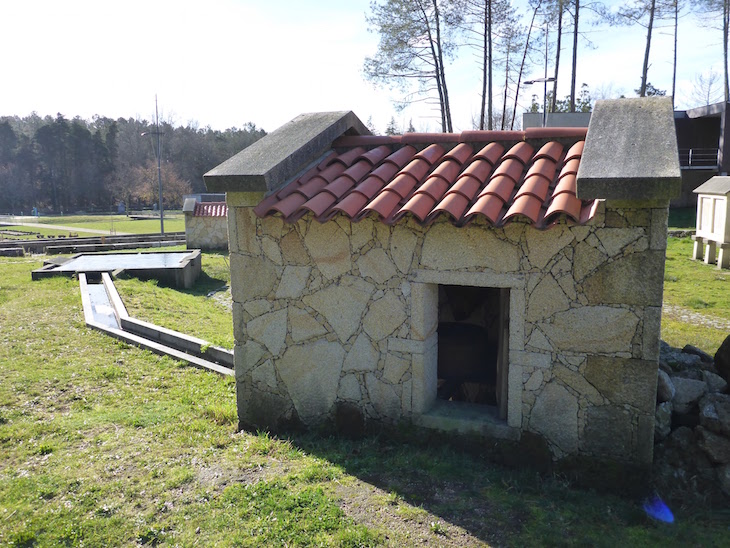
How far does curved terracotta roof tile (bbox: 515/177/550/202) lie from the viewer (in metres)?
3.97

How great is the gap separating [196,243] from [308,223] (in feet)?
65.1

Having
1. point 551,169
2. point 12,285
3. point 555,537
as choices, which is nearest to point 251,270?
→ point 551,169

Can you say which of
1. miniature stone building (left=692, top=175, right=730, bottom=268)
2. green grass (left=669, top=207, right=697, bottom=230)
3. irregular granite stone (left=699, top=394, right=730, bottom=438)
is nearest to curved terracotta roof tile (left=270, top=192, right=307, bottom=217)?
irregular granite stone (left=699, top=394, right=730, bottom=438)

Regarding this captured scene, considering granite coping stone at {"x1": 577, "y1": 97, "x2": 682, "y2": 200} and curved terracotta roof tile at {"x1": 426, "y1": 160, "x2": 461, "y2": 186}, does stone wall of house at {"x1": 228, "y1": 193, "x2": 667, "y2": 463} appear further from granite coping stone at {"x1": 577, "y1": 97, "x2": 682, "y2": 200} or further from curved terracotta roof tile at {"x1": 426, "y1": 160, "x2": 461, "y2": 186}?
curved terracotta roof tile at {"x1": 426, "y1": 160, "x2": 461, "y2": 186}

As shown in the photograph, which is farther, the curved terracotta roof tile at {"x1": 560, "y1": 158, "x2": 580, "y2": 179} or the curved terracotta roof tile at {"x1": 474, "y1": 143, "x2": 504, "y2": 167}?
the curved terracotta roof tile at {"x1": 474, "y1": 143, "x2": 504, "y2": 167}

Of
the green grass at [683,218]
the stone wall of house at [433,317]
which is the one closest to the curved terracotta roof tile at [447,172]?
the stone wall of house at [433,317]

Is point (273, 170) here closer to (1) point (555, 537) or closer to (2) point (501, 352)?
(2) point (501, 352)

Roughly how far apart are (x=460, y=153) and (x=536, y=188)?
1140 millimetres

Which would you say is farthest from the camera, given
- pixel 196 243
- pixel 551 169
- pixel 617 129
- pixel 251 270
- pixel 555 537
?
pixel 196 243

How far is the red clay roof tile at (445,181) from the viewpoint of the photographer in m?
3.92

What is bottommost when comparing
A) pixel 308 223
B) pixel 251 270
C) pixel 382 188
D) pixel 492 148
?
pixel 251 270

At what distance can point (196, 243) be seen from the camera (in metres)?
23.2

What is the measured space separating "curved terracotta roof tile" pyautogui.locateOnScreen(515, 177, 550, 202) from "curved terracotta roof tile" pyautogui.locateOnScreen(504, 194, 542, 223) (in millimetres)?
32

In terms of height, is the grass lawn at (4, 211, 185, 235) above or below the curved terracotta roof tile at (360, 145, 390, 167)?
below
